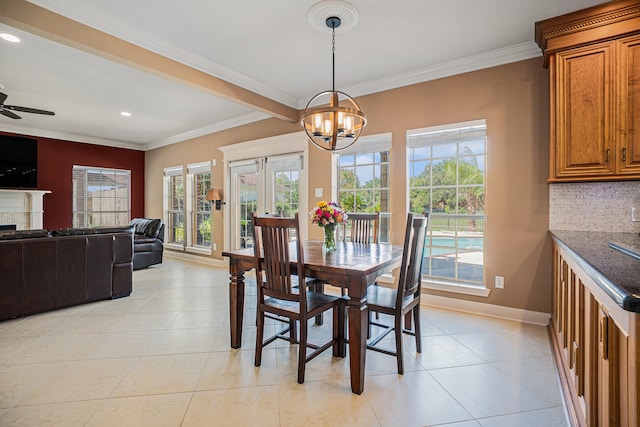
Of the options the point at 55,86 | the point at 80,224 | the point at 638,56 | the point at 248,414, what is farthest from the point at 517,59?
the point at 80,224

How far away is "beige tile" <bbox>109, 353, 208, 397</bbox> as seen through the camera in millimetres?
1949

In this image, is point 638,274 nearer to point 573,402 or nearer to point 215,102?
point 573,402

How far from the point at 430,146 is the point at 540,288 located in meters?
1.86

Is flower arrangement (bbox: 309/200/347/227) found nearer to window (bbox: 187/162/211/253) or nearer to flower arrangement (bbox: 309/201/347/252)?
flower arrangement (bbox: 309/201/347/252)

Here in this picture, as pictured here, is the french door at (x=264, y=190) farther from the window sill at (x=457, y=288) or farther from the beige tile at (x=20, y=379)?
the beige tile at (x=20, y=379)

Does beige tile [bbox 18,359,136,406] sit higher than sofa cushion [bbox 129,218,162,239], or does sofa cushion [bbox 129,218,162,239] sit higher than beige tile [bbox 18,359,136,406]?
sofa cushion [bbox 129,218,162,239]

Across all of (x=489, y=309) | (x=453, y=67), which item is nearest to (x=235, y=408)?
(x=489, y=309)

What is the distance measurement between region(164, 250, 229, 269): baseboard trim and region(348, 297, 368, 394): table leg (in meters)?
4.28

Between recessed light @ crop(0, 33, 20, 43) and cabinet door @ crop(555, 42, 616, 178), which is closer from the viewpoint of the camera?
cabinet door @ crop(555, 42, 616, 178)

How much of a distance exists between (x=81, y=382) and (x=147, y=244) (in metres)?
4.05

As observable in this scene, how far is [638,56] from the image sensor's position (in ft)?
7.57

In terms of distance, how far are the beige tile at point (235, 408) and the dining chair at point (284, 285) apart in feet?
0.89

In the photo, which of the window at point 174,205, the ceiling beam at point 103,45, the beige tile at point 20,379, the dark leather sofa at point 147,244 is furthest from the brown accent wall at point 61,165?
the beige tile at point 20,379

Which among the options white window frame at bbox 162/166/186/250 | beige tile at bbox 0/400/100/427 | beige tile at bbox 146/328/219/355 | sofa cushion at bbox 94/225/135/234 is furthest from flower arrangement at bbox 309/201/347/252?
white window frame at bbox 162/166/186/250
